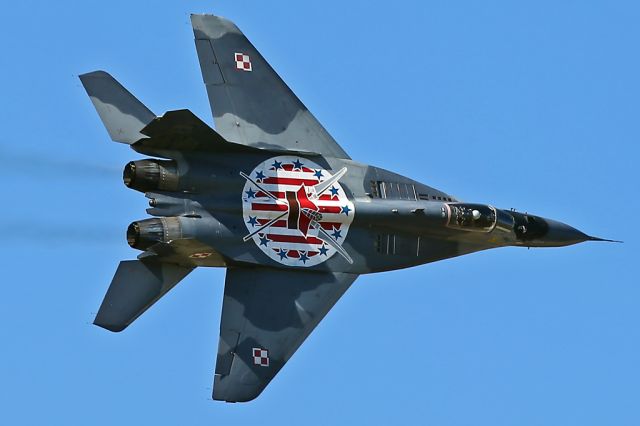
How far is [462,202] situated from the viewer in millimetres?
29031

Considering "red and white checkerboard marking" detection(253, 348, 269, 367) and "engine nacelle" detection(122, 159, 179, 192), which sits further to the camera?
"red and white checkerboard marking" detection(253, 348, 269, 367)

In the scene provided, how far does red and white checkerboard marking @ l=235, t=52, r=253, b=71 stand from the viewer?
2883cm

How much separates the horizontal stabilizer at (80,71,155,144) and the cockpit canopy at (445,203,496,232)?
524cm

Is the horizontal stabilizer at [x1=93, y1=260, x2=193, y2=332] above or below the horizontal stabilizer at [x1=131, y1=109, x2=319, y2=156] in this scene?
below

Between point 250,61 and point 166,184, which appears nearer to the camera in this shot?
point 166,184

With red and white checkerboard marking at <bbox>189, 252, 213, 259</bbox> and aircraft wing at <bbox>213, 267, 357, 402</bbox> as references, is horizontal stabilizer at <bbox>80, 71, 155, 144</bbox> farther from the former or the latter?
aircraft wing at <bbox>213, 267, 357, 402</bbox>

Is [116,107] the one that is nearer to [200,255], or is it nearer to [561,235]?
[200,255]

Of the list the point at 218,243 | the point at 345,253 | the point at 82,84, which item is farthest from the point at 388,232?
the point at 82,84

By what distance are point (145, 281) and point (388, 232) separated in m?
4.16

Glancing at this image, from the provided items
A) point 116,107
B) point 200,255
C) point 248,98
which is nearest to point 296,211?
point 200,255

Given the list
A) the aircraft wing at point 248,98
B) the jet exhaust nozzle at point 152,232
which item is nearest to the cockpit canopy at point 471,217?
the aircraft wing at point 248,98

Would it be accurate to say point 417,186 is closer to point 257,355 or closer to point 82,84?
point 257,355

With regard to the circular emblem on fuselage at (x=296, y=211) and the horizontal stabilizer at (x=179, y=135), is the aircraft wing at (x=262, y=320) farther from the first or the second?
the horizontal stabilizer at (x=179, y=135)

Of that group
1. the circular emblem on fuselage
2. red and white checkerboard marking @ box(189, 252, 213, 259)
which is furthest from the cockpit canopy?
red and white checkerboard marking @ box(189, 252, 213, 259)
